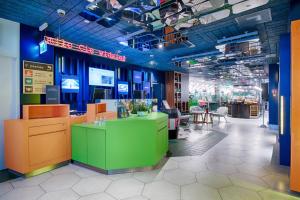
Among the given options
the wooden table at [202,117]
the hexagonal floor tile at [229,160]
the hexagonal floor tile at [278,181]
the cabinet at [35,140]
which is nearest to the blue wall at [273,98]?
the wooden table at [202,117]

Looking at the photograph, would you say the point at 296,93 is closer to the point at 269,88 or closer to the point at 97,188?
the point at 97,188

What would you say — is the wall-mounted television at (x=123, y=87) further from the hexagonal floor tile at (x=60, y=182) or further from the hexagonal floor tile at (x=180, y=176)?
the hexagonal floor tile at (x=180, y=176)

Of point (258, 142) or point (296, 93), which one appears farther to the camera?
point (258, 142)

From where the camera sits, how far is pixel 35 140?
3.38 m

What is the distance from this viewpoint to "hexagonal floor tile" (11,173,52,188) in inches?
118

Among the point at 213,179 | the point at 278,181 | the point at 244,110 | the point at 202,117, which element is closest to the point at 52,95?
the point at 213,179

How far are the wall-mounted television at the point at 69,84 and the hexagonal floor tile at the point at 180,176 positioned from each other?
4.33 m

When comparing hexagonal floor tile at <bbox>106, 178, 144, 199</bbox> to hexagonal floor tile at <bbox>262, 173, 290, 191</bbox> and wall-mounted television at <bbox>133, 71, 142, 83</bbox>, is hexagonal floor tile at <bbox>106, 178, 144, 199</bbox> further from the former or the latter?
wall-mounted television at <bbox>133, 71, 142, 83</bbox>

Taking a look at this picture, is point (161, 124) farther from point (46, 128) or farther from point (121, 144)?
point (46, 128)

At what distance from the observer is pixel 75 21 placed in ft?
13.3

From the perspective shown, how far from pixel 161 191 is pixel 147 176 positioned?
581mm

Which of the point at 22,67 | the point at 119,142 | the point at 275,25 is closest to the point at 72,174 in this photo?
the point at 119,142

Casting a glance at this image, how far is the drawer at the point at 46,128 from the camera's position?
3.34m

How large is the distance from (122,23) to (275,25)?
151 inches
